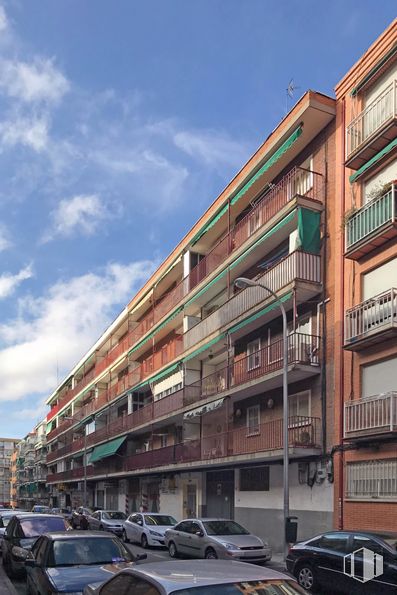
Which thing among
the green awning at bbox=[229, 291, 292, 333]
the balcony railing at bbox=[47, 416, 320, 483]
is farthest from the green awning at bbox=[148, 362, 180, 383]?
the green awning at bbox=[229, 291, 292, 333]

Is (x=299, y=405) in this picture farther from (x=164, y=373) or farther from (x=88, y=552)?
(x=88, y=552)

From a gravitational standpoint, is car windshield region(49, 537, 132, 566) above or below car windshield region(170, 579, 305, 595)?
below

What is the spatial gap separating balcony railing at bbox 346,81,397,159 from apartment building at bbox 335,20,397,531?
0.03 metres

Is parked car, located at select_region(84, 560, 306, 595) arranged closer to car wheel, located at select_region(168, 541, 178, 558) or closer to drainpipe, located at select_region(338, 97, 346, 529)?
drainpipe, located at select_region(338, 97, 346, 529)

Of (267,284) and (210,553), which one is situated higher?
(267,284)

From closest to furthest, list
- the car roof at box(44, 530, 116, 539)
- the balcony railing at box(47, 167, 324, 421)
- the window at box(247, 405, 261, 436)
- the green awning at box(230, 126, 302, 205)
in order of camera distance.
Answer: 1. the car roof at box(44, 530, 116, 539)
2. the green awning at box(230, 126, 302, 205)
3. the balcony railing at box(47, 167, 324, 421)
4. the window at box(247, 405, 261, 436)

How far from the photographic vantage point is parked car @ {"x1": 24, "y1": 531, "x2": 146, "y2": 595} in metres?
8.34

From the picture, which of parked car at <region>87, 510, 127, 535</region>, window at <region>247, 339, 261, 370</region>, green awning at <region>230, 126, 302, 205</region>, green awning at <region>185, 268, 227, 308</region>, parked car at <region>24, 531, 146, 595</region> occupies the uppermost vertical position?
green awning at <region>230, 126, 302, 205</region>

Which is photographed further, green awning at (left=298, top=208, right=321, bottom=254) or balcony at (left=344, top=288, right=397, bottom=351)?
green awning at (left=298, top=208, right=321, bottom=254)

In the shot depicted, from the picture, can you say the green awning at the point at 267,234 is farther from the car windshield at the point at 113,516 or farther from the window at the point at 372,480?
the car windshield at the point at 113,516

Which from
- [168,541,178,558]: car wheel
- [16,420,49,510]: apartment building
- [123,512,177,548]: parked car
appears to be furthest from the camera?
[16,420,49,510]: apartment building

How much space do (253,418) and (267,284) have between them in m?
5.72

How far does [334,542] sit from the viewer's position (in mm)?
12414

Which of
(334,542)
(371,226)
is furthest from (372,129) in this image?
(334,542)
